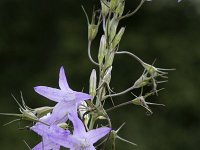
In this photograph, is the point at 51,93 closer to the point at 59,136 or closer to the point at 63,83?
the point at 63,83

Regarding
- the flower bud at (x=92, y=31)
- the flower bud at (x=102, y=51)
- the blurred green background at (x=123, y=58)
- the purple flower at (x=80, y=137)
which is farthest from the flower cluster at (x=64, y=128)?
the blurred green background at (x=123, y=58)

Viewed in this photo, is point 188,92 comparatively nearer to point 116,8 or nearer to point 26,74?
point 26,74

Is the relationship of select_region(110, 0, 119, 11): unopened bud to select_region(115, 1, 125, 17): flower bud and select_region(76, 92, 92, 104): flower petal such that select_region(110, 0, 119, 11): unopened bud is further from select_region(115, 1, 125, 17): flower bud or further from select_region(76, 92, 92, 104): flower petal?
select_region(76, 92, 92, 104): flower petal

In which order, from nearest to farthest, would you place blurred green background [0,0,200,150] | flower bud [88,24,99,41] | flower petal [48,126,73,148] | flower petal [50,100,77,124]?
flower petal [48,126,73,148], flower petal [50,100,77,124], flower bud [88,24,99,41], blurred green background [0,0,200,150]

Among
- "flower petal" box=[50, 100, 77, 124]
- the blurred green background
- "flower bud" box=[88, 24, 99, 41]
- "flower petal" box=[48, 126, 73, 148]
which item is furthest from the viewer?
the blurred green background

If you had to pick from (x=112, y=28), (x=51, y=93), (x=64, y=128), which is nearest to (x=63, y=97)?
(x=51, y=93)

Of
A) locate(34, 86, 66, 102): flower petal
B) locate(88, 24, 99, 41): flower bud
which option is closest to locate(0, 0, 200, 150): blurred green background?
locate(88, 24, 99, 41): flower bud

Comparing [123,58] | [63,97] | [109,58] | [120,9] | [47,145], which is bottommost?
[123,58]
